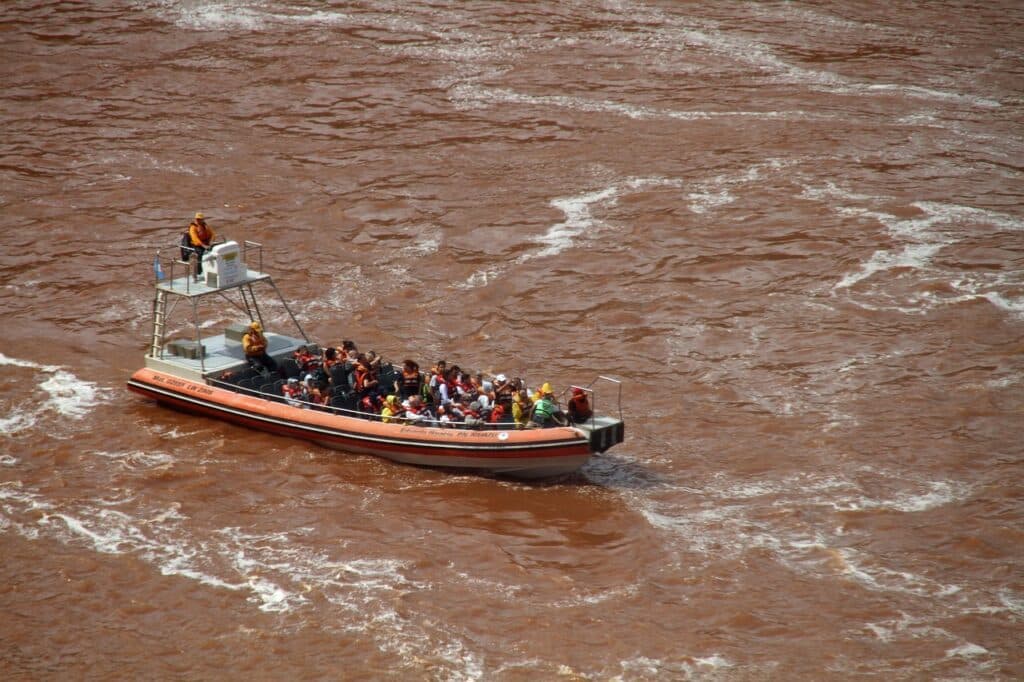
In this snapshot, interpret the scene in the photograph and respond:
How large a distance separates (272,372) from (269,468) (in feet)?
6.21

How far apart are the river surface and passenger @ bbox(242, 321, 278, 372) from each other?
3.58ft

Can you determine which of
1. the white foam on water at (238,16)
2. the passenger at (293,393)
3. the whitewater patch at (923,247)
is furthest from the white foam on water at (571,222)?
the white foam on water at (238,16)

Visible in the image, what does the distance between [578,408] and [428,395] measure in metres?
2.55

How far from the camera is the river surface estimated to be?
15797 millimetres

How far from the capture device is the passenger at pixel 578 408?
59.8 feet

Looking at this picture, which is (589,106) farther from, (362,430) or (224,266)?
(362,430)

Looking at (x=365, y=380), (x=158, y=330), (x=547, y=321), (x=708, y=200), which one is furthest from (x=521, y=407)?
(x=708, y=200)

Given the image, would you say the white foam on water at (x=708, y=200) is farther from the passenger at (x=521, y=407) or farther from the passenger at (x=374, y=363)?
the passenger at (x=521, y=407)

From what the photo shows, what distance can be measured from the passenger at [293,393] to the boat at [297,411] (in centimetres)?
5

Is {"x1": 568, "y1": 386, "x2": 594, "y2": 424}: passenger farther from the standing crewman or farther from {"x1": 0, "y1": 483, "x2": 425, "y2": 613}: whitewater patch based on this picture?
the standing crewman

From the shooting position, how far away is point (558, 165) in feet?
107

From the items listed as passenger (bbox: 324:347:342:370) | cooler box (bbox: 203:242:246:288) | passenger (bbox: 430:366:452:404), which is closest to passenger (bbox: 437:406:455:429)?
passenger (bbox: 430:366:452:404)

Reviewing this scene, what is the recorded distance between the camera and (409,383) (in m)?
19.7

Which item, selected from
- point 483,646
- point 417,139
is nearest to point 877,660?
point 483,646
